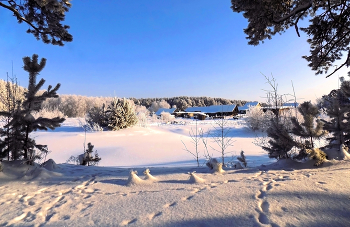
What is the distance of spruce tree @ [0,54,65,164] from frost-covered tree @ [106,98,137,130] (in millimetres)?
11075

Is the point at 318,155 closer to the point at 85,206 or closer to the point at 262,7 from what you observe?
the point at 262,7

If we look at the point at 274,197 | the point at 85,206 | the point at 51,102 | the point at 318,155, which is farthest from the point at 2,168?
the point at 51,102

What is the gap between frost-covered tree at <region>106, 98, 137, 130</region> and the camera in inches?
613

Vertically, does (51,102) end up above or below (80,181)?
above

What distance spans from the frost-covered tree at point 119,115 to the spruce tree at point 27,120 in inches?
436

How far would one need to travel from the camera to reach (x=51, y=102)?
4856 centimetres

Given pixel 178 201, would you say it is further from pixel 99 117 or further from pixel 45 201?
pixel 99 117

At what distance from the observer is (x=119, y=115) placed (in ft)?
51.1

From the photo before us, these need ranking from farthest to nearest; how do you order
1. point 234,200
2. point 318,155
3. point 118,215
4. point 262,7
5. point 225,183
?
point 318,155 < point 262,7 < point 225,183 < point 234,200 < point 118,215

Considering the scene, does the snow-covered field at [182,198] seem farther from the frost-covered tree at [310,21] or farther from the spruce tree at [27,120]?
the frost-covered tree at [310,21]

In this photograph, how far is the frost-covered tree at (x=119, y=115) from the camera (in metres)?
15.6

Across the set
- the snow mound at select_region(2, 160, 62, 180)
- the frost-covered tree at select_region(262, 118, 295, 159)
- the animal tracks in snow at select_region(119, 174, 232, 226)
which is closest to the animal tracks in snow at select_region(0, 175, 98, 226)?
the snow mound at select_region(2, 160, 62, 180)

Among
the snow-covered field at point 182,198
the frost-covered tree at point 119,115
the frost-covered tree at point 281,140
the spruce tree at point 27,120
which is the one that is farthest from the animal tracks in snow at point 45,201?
the frost-covered tree at point 119,115

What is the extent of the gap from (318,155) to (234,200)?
269 centimetres
